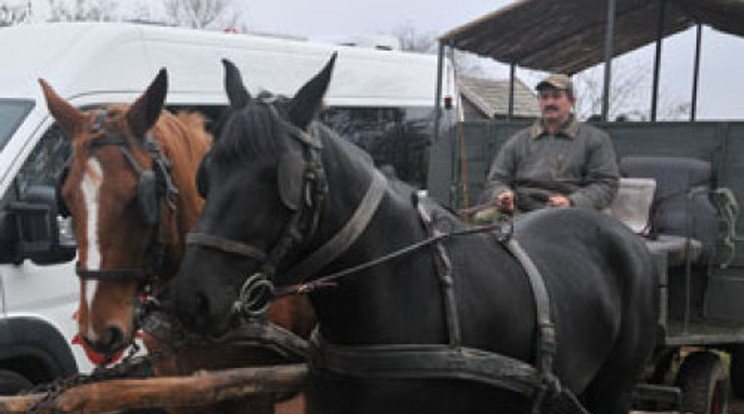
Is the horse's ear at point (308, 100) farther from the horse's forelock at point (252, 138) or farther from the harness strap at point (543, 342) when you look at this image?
the harness strap at point (543, 342)

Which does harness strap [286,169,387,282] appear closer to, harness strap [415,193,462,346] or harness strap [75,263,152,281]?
harness strap [415,193,462,346]

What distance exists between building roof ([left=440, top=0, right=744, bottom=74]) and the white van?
136 cm

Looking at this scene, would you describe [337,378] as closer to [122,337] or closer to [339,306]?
[339,306]

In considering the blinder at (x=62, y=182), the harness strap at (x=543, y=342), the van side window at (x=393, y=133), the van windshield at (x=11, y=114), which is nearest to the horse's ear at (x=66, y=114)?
the blinder at (x=62, y=182)

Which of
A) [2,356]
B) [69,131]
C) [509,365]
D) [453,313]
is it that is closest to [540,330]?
[509,365]

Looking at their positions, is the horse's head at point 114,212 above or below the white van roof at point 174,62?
below

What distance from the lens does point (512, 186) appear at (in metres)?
4.43

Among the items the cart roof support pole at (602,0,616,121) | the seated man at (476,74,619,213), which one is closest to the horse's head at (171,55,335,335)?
the seated man at (476,74,619,213)

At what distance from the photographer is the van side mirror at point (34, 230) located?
3.42m

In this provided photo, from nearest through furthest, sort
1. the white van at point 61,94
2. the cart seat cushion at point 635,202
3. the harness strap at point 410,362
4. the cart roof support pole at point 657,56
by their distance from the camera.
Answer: the harness strap at point 410,362 → the white van at point 61,94 → the cart seat cushion at point 635,202 → the cart roof support pole at point 657,56

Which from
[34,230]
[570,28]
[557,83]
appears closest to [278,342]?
[34,230]

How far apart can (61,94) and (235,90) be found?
7.23 feet

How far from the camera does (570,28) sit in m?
5.92

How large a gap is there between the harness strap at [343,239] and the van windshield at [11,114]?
2322mm
